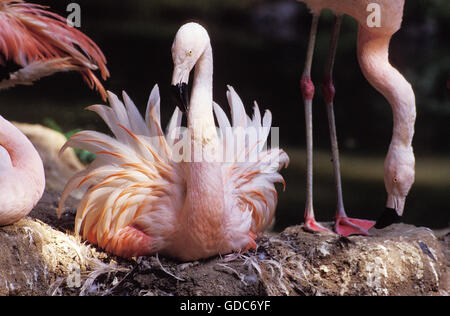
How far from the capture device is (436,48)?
13164 millimetres

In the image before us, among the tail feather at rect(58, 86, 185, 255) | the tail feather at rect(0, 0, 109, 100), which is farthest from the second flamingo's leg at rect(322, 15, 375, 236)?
the tail feather at rect(0, 0, 109, 100)

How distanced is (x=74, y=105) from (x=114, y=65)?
2155 millimetres

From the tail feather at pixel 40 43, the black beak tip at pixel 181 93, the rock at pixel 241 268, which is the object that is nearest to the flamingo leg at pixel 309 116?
the rock at pixel 241 268

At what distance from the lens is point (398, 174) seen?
→ 262 cm

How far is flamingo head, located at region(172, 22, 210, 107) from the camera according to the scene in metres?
2.21

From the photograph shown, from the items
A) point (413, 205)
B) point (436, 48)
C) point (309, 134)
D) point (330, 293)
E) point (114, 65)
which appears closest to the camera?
point (330, 293)

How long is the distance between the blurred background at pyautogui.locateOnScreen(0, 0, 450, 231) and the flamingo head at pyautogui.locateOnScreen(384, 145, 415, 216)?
1.03m

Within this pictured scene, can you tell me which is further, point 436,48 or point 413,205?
point 436,48

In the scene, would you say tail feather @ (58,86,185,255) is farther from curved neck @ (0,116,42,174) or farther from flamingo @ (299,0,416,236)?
flamingo @ (299,0,416,236)

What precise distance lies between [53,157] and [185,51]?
7.69 feet

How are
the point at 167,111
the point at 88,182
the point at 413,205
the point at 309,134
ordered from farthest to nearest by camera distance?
the point at 167,111 < the point at 413,205 < the point at 309,134 < the point at 88,182

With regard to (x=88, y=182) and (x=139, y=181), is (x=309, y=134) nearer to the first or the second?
(x=139, y=181)

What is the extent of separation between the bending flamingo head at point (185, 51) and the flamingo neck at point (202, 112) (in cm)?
10

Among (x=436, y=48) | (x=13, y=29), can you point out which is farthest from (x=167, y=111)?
(x=436, y=48)
